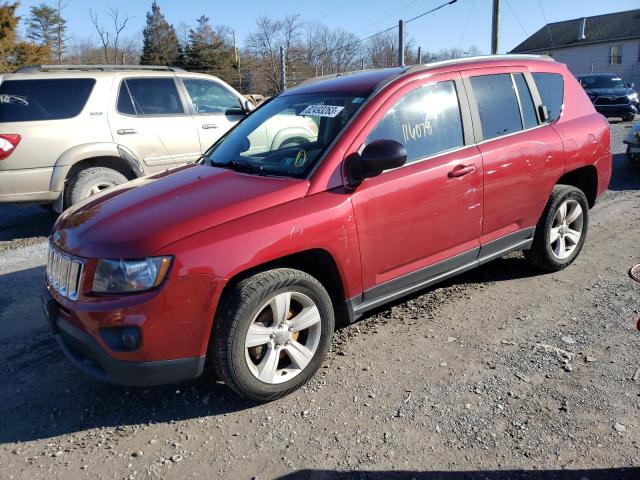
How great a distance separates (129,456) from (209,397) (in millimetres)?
579

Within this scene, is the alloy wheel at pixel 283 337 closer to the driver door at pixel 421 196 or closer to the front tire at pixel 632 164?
the driver door at pixel 421 196

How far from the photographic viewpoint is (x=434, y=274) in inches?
145

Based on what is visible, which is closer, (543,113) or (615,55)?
(543,113)

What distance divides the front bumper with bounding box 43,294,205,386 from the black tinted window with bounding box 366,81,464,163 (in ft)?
5.77

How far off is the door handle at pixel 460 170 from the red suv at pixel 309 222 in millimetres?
14

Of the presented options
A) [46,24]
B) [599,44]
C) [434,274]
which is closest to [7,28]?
[46,24]

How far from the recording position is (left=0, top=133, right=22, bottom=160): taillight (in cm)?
583

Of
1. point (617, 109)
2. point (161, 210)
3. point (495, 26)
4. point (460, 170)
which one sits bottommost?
point (161, 210)

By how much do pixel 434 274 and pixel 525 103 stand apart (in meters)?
1.75

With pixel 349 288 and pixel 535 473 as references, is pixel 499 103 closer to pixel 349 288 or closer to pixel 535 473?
pixel 349 288

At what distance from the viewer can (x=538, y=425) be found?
2.67m

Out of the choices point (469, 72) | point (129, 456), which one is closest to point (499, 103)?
point (469, 72)

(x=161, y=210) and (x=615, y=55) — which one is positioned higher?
(x=615, y=55)

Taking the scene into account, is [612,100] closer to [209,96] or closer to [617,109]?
[617,109]
